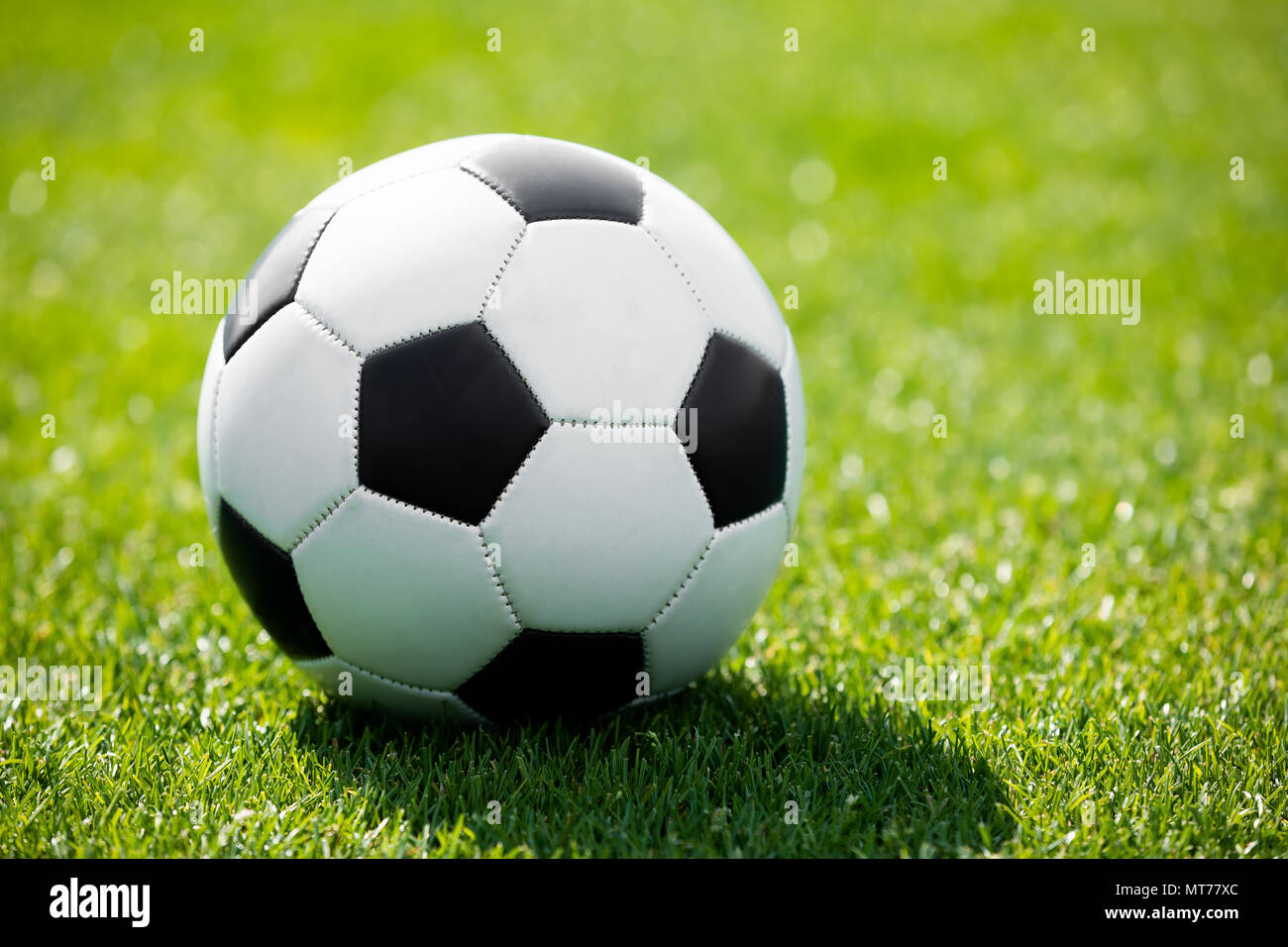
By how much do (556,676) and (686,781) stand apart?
42cm

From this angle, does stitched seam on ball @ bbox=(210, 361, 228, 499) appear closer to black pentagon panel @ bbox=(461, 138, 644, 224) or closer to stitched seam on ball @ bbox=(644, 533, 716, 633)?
black pentagon panel @ bbox=(461, 138, 644, 224)

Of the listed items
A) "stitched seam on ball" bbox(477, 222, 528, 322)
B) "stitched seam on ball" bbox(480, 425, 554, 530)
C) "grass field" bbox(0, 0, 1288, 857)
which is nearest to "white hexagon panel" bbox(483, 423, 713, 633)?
"stitched seam on ball" bbox(480, 425, 554, 530)

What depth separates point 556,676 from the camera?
2969mm

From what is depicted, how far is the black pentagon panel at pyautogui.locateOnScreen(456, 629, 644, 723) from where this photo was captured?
9.55 ft

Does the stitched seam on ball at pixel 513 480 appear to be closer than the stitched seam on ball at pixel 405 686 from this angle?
Yes

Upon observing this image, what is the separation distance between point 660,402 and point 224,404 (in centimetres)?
113

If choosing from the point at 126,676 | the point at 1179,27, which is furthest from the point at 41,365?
the point at 1179,27

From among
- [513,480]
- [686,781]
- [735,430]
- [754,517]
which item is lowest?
[686,781]

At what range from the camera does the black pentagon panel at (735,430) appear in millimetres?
2947

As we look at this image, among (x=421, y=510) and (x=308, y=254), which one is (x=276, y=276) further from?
(x=421, y=510)

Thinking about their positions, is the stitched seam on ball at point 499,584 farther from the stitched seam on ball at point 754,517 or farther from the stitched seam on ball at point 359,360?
the stitched seam on ball at point 754,517

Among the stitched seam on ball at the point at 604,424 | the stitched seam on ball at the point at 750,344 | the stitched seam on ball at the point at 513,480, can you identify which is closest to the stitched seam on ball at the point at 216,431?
the stitched seam on ball at the point at 513,480

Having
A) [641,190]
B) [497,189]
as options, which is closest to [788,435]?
[641,190]

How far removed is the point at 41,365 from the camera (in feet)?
20.7
